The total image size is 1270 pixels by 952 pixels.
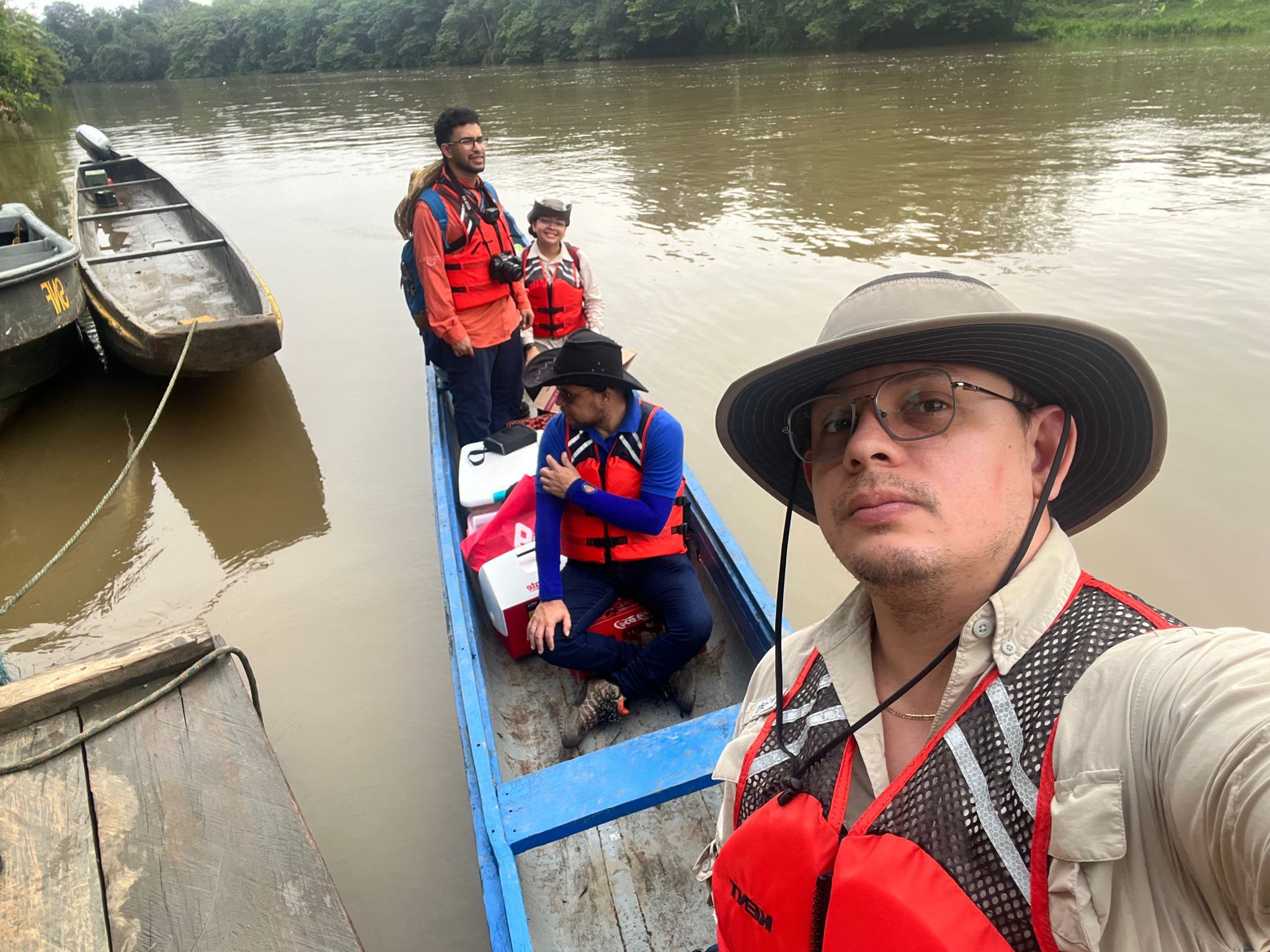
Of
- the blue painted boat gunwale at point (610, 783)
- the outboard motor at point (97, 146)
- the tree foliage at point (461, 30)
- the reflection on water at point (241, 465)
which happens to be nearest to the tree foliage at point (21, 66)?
the outboard motor at point (97, 146)

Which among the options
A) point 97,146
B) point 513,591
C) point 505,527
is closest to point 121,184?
point 97,146

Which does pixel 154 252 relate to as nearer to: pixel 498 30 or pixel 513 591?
pixel 513 591


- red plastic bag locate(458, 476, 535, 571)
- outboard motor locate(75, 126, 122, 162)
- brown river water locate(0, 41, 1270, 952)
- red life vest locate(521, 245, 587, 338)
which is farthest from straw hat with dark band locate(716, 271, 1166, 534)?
outboard motor locate(75, 126, 122, 162)

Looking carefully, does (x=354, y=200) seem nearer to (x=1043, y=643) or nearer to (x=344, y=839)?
(x=344, y=839)

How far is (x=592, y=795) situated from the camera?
2088mm

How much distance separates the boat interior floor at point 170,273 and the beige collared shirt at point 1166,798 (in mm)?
5824

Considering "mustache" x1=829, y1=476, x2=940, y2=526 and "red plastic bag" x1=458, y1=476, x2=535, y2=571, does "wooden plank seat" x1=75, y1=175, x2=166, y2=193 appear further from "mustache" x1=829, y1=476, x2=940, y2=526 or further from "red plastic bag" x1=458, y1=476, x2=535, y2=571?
"mustache" x1=829, y1=476, x2=940, y2=526

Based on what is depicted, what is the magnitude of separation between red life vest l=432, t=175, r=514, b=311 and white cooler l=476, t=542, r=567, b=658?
184cm

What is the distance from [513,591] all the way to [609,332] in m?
4.69

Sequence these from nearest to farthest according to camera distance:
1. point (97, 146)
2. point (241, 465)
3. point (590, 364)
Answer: point (590, 364) < point (241, 465) < point (97, 146)

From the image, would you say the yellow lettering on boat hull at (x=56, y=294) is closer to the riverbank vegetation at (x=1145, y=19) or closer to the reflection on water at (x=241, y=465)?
the reflection on water at (x=241, y=465)

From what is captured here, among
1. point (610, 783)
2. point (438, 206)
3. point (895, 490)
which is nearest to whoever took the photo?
point (895, 490)

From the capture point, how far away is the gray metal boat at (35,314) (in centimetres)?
504

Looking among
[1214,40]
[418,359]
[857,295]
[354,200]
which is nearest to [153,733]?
[857,295]
